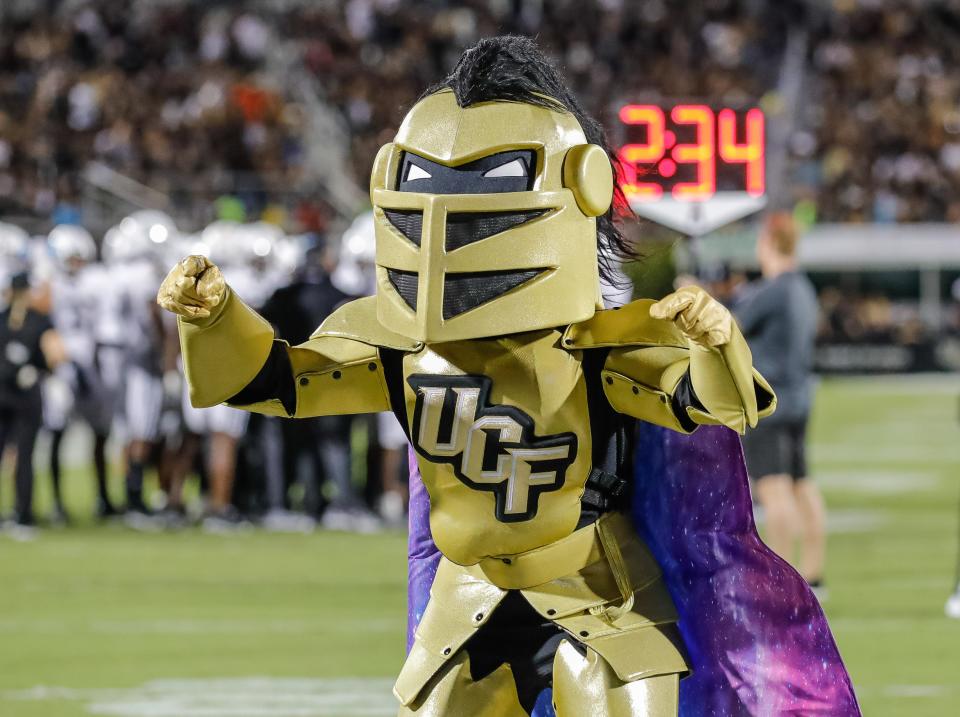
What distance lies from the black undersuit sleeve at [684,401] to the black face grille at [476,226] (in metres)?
0.42

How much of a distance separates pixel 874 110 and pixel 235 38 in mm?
10959

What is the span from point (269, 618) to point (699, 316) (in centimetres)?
559

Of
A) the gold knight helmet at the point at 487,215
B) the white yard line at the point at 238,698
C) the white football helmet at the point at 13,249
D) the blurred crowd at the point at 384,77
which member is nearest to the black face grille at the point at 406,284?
the gold knight helmet at the point at 487,215

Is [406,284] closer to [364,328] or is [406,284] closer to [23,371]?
[364,328]

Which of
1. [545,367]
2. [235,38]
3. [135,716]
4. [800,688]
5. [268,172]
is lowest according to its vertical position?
[135,716]

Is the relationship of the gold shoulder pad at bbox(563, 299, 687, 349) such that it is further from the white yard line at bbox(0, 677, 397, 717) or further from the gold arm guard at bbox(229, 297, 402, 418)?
the white yard line at bbox(0, 677, 397, 717)

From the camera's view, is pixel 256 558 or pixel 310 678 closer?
pixel 310 678

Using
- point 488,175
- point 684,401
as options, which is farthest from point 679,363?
point 488,175

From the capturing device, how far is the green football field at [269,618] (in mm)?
6605

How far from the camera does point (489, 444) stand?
338 centimetres

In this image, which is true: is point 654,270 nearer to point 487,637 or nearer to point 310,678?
point 487,637

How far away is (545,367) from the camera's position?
11.1 feet

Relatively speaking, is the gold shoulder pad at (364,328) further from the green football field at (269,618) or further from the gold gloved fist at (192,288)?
the green football field at (269,618)

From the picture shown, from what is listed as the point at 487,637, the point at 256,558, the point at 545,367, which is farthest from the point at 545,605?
the point at 256,558
